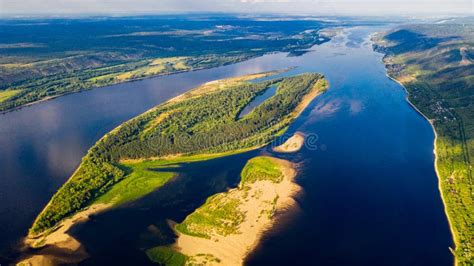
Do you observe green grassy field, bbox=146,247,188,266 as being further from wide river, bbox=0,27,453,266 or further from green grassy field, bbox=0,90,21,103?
green grassy field, bbox=0,90,21,103

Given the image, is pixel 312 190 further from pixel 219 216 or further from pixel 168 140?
pixel 168 140

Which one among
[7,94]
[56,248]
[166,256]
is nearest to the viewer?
[166,256]

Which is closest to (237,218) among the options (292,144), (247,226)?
(247,226)

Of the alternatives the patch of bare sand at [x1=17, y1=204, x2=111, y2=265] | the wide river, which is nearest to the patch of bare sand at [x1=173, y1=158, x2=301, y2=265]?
the wide river

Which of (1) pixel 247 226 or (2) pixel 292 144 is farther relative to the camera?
(2) pixel 292 144

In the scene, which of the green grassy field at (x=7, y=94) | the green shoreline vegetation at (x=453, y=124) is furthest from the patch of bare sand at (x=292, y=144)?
the green grassy field at (x=7, y=94)
